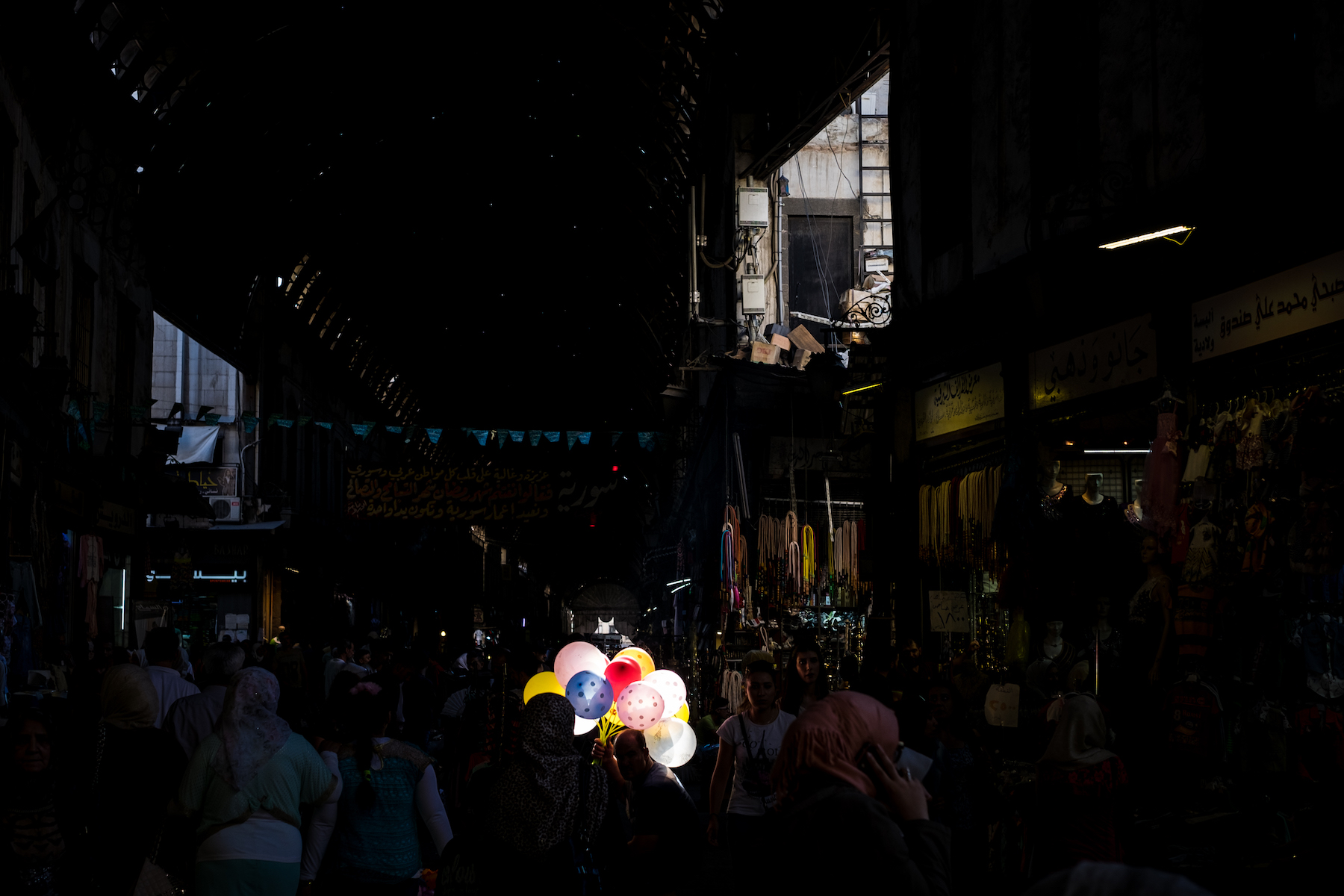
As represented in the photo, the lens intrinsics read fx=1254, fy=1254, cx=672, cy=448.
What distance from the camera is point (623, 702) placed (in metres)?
7.43

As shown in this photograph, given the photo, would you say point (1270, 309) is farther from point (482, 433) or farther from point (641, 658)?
point (482, 433)

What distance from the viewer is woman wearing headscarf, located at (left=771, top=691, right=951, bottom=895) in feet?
10.1

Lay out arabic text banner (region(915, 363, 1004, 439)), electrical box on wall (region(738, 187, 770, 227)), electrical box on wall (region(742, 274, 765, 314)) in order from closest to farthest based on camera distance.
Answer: arabic text banner (region(915, 363, 1004, 439)), electrical box on wall (region(738, 187, 770, 227)), electrical box on wall (region(742, 274, 765, 314))

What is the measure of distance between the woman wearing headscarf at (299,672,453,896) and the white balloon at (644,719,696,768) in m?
2.47

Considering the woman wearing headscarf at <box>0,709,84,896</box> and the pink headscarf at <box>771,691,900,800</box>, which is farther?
the woman wearing headscarf at <box>0,709,84,896</box>

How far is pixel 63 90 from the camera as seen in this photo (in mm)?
15055

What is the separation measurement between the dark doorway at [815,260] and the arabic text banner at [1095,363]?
9583 millimetres

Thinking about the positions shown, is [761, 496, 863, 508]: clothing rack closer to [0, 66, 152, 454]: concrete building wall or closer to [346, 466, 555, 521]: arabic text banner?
[0, 66, 152, 454]: concrete building wall

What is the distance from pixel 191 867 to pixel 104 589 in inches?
506

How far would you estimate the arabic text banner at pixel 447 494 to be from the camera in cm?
2484

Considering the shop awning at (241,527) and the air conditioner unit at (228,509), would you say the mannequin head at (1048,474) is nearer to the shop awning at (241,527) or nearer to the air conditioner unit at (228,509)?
the shop awning at (241,527)

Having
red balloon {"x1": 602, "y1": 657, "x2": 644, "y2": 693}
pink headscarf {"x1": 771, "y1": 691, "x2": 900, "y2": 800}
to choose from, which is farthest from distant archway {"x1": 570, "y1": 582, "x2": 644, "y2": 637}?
pink headscarf {"x1": 771, "y1": 691, "x2": 900, "y2": 800}

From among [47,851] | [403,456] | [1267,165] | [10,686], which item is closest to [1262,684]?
[1267,165]

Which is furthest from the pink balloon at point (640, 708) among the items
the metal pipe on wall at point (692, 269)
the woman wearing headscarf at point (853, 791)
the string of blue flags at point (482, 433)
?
the string of blue flags at point (482, 433)
